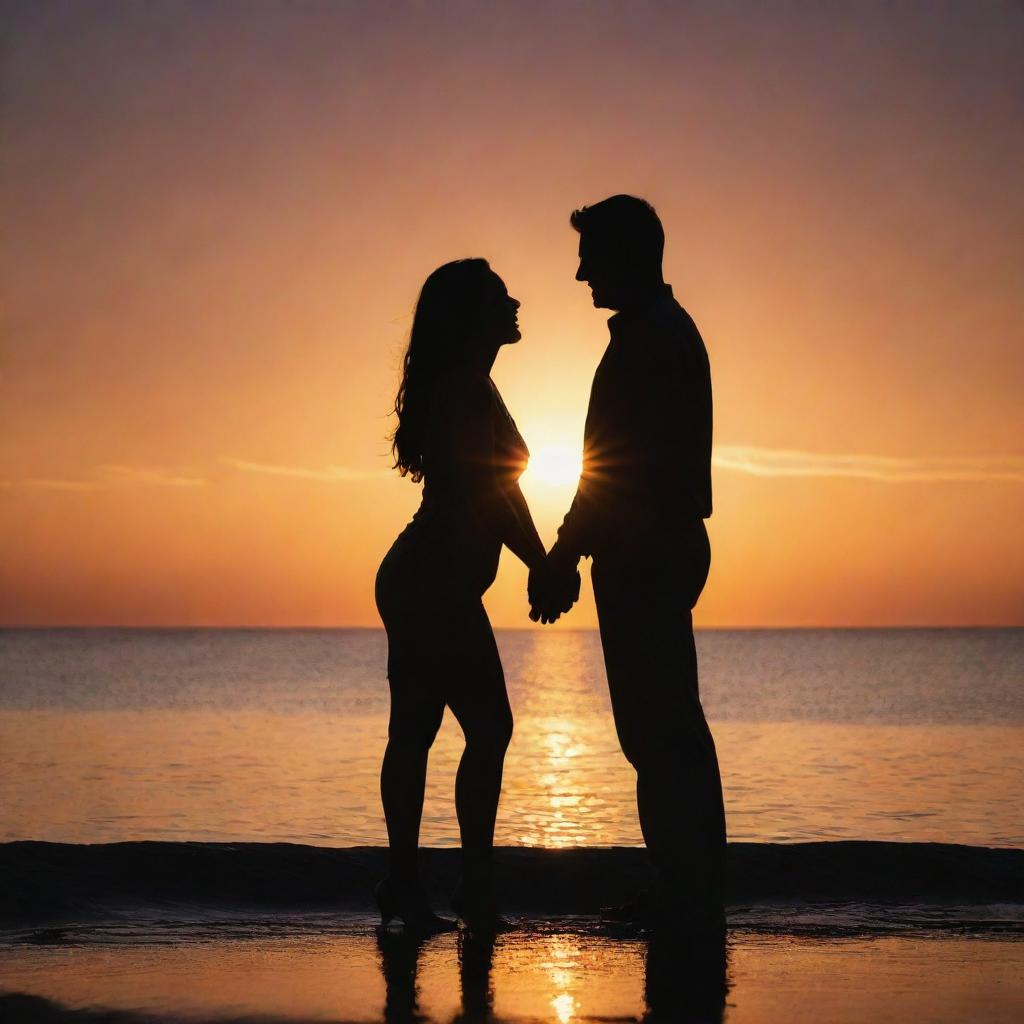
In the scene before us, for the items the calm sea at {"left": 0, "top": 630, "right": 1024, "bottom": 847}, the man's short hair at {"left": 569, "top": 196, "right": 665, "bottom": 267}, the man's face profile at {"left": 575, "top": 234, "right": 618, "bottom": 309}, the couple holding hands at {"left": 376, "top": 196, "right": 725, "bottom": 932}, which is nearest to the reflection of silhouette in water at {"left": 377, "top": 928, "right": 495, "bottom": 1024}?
the couple holding hands at {"left": 376, "top": 196, "right": 725, "bottom": 932}

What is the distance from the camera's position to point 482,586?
5684 millimetres

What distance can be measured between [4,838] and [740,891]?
371 inches

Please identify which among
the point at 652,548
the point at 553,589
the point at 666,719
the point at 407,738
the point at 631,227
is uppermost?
the point at 631,227

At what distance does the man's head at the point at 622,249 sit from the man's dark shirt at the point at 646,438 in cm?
13

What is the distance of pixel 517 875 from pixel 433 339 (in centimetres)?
250

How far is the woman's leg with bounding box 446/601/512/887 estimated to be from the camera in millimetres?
5473

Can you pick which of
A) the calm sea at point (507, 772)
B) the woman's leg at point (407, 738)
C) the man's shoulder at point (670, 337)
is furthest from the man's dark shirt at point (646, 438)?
the calm sea at point (507, 772)

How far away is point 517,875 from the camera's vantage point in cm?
641

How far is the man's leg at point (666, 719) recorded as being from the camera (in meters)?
5.21

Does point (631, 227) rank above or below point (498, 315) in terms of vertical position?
above

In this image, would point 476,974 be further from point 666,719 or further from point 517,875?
point 517,875

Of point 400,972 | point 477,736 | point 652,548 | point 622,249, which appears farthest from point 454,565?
point 400,972

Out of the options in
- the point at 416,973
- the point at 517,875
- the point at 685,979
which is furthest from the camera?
the point at 517,875

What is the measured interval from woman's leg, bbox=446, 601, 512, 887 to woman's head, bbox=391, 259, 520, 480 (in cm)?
78
